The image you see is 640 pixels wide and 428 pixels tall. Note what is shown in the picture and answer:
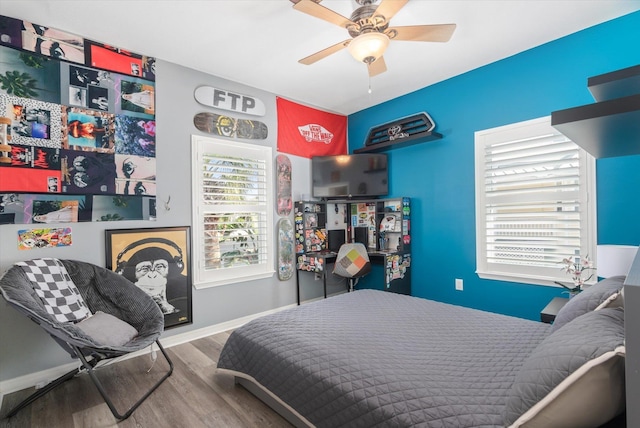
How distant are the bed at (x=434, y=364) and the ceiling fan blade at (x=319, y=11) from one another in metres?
1.94

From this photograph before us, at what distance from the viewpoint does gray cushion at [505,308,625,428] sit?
0.88 meters

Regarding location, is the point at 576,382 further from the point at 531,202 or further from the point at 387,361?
the point at 531,202

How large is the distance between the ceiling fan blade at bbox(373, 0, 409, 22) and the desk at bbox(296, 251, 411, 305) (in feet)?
8.05

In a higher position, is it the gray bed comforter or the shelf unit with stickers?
the shelf unit with stickers

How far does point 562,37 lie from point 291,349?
344 centimetres

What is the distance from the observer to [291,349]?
1.82 metres

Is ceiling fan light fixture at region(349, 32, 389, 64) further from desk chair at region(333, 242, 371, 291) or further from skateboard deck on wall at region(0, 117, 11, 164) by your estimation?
skateboard deck on wall at region(0, 117, 11, 164)

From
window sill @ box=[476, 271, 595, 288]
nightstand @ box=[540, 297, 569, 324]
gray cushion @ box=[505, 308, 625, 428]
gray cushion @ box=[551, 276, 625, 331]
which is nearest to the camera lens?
gray cushion @ box=[505, 308, 625, 428]

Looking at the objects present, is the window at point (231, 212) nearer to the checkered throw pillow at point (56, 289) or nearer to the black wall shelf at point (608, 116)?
the checkered throw pillow at point (56, 289)

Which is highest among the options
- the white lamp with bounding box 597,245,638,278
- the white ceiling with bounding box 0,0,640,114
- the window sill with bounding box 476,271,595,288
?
the white ceiling with bounding box 0,0,640,114

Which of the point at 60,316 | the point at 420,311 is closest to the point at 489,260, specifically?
the point at 420,311

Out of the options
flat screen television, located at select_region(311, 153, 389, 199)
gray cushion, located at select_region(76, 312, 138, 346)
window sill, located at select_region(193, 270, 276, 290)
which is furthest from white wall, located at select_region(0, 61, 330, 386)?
gray cushion, located at select_region(76, 312, 138, 346)

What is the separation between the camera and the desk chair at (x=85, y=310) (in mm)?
1897

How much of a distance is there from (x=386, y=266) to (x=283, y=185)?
1.61 m
